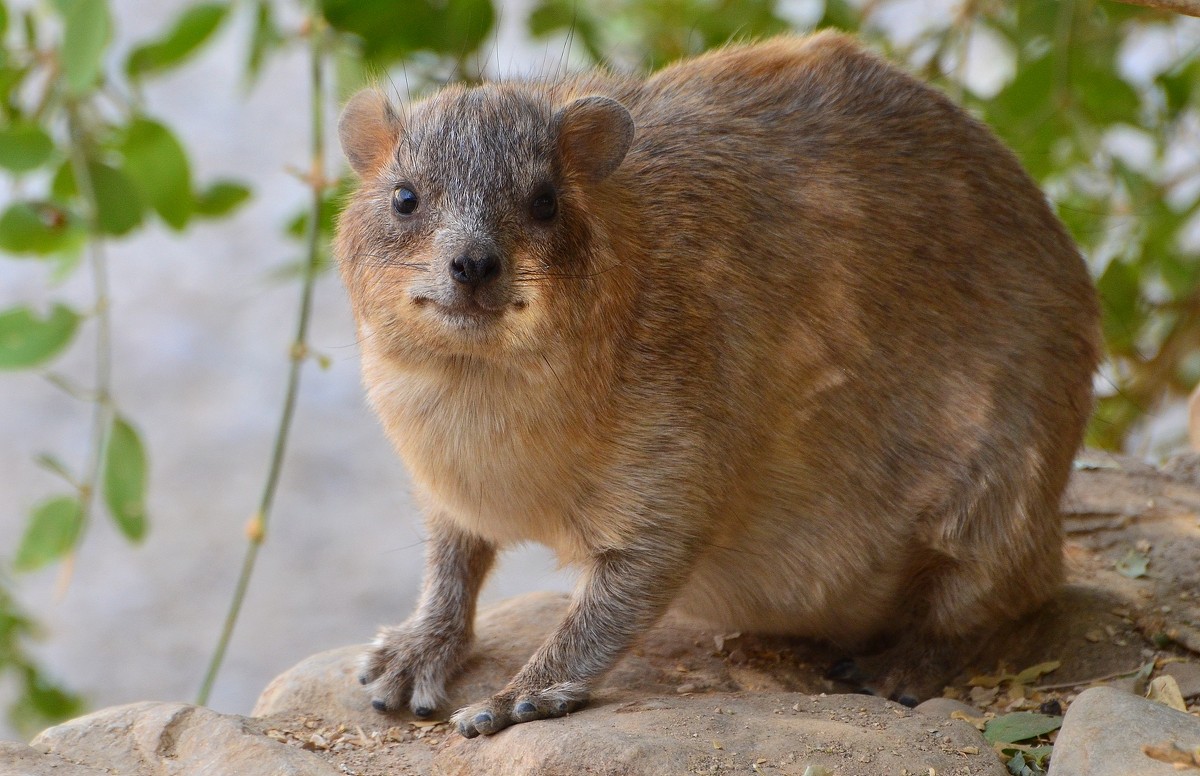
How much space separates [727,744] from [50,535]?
332 centimetres

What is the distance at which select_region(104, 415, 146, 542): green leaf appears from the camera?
5.97 metres

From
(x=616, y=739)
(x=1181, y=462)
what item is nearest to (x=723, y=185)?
(x=616, y=739)

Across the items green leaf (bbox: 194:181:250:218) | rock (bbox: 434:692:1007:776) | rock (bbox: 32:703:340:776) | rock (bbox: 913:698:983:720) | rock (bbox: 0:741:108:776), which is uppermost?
green leaf (bbox: 194:181:250:218)

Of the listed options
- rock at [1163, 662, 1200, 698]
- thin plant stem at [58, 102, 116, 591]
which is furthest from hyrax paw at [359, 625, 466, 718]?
rock at [1163, 662, 1200, 698]

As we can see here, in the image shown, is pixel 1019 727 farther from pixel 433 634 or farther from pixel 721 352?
pixel 433 634

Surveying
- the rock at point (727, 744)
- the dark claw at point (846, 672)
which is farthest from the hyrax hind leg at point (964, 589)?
the rock at point (727, 744)

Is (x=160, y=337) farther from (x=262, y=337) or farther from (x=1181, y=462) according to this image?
(x=1181, y=462)

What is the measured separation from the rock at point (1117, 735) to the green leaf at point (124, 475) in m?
3.87

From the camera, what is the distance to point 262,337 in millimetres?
15852

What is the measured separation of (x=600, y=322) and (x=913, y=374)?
1488 millimetres

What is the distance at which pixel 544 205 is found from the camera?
4859mm

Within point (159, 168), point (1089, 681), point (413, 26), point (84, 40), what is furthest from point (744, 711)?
point (413, 26)

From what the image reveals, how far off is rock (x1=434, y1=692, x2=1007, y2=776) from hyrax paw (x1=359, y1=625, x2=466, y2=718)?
52cm

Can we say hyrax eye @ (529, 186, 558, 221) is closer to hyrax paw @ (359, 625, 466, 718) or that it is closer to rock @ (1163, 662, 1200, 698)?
hyrax paw @ (359, 625, 466, 718)
